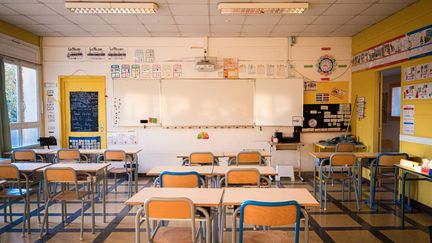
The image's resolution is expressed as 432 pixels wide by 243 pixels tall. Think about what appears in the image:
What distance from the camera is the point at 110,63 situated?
7.04 metres

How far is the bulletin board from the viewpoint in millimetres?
7082

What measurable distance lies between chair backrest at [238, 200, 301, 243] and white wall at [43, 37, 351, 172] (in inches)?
190

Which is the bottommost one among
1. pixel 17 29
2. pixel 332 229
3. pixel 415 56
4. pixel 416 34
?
pixel 332 229

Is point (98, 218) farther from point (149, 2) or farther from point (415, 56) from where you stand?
point (415, 56)

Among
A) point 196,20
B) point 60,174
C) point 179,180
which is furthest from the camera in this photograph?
point 196,20

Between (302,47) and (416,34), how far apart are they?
8.42 feet

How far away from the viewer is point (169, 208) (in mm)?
2254

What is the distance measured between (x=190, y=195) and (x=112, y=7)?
3.61m

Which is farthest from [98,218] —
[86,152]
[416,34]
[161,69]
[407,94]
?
[416,34]

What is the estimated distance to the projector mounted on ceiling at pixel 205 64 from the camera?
22.6 ft

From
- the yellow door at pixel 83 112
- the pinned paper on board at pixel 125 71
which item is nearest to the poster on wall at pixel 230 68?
the pinned paper on board at pixel 125 71

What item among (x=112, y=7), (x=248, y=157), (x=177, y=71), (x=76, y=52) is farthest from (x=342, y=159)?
(x=76, y=52)

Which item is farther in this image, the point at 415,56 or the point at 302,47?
the point at 302,47

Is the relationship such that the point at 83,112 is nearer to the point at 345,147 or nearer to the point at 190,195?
the point at 190,195
